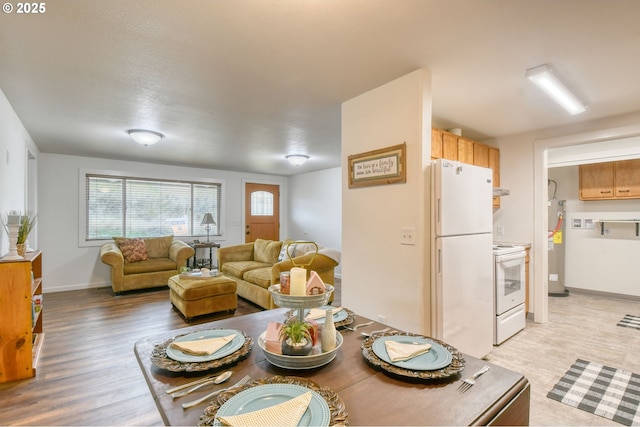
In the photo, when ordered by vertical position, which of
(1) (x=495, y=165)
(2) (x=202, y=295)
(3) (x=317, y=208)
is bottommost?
(2) (x=202, y=295)

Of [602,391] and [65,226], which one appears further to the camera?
[65,226]

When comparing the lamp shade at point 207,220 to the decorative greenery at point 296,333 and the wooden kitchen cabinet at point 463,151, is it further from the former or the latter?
the decorative greenery at point 296,333

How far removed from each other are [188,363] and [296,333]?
0.37m

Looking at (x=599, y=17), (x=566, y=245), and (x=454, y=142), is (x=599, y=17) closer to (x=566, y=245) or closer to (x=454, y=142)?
(x=454, y=142)

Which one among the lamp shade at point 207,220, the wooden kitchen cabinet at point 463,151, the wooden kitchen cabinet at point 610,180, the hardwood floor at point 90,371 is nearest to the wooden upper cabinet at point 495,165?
the wooden kitchen cabinet at point 463,151

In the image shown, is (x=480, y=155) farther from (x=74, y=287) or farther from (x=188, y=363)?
(x=74, y=287)

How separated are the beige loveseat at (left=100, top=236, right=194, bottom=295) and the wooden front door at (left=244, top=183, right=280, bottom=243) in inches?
77.2

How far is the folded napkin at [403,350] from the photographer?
3.41 feet

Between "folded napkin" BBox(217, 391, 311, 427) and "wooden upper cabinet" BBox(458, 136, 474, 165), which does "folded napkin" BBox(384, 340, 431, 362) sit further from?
"wooden upper cabinet" BBox(458, 136, 474, 165)

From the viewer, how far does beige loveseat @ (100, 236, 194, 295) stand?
16.0ft

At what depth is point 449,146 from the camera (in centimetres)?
317

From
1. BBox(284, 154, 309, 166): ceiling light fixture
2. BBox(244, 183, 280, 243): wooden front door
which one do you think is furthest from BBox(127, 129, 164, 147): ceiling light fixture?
BBox(244, 183, 280, 243): wooden front door

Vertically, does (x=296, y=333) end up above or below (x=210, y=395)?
above

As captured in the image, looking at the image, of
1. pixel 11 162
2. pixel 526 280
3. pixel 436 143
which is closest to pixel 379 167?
pixel 436 143
